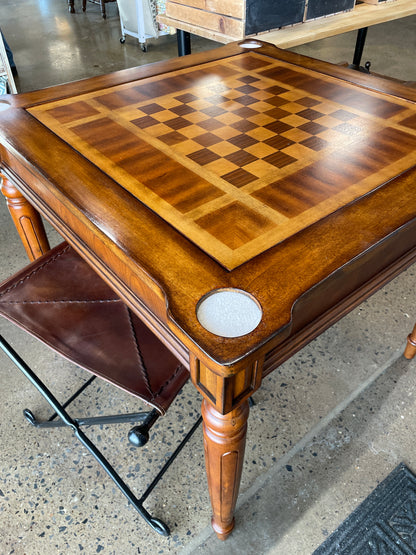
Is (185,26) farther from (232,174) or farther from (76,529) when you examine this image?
(76,529)

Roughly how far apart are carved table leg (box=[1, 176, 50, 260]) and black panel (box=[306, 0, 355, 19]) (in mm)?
1851

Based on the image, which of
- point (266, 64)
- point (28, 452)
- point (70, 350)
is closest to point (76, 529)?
point (28, 452)

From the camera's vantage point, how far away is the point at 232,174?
1036 millimetres

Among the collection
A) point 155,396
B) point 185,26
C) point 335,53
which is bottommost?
point 335,53

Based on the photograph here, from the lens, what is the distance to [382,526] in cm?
119

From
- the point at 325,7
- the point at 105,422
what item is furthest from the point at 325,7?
the point at 105,422

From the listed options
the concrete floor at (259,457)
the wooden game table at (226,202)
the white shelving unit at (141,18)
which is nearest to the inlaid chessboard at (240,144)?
the wooden game table at (226,202)

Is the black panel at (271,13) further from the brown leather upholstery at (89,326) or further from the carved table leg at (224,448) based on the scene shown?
the carved table leg at (224,448)

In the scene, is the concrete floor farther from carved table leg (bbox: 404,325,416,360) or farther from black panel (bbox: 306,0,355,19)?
black panel (bbox: 306,0,355,19)

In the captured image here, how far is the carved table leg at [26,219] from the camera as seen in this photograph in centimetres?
140

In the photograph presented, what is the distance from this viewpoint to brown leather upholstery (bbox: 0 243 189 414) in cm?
97

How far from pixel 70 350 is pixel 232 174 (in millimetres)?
557

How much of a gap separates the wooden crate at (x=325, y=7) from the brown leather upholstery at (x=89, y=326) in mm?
1938

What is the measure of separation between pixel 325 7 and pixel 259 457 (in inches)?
92.1
